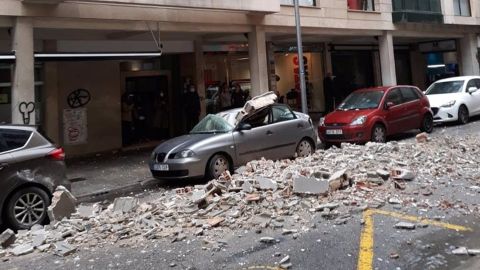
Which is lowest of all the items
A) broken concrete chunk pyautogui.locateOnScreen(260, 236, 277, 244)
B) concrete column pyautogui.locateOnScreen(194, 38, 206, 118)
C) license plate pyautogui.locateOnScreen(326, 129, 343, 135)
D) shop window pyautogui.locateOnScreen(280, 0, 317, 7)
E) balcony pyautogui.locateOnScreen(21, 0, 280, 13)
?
broken concrete chunk pyautogui.locateOnScreen(260, 236, 277, 244)

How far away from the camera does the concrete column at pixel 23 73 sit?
1251cm

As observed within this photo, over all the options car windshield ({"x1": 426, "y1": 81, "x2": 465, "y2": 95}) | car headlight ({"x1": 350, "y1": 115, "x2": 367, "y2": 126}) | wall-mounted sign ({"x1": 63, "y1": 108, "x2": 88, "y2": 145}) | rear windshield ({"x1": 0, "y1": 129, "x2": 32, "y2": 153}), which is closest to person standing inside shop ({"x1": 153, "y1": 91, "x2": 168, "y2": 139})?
wall-mounted sign ({"x1": 63, "y1": 108, "x2": 88, "y2": 145})

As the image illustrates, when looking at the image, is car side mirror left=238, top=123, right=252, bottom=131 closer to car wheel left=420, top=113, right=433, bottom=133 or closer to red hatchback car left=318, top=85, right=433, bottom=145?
red hatchback car left=318, top=85, right=433, bottom=145

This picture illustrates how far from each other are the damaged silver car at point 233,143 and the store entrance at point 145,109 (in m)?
6.65

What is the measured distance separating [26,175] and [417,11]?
20.2m

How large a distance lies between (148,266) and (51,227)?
7.82 ft

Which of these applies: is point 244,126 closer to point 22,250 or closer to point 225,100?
point 22,250

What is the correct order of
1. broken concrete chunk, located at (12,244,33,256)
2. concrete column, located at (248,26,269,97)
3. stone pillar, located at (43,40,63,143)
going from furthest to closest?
concrete column, located at (248,26,269,97) < stone pillar, located at (43,40,63,143) < broken concrete chunk, located at (12,244,33,256)

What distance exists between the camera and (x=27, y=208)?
7930 millimetres

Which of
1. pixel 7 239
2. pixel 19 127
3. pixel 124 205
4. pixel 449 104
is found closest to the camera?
pixel 7 239

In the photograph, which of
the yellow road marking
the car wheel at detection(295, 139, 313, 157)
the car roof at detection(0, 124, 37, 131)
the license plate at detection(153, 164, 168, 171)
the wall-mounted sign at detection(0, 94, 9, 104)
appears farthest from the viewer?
the wall-mounted sign at detection(0, 94, 9, 104)

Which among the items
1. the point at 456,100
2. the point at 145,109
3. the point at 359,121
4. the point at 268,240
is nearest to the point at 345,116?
→ the point at 359,121

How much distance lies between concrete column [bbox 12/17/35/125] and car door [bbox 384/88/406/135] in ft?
30.7

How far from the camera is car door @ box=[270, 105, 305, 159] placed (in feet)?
39.8
